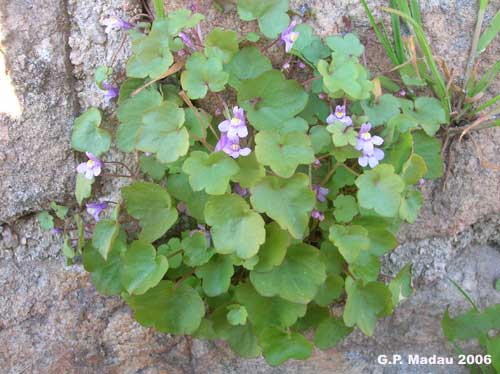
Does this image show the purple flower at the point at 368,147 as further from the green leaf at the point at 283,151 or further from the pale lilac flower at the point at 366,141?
the green leaf at the point at 283,151

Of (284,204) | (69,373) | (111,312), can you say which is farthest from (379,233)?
(69,373)

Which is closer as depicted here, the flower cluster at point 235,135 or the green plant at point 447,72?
the flower cluster at point 235,135

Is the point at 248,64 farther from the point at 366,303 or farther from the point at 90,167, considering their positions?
the point at 366,303

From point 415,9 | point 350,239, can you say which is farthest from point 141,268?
point 415,9

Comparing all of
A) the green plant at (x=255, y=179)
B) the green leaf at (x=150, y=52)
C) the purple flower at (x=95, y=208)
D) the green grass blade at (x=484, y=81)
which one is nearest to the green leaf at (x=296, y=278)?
A: the green plant at (x=255, y=179)

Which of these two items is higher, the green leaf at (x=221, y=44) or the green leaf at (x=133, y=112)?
the green leaf at (x=221, y=44)

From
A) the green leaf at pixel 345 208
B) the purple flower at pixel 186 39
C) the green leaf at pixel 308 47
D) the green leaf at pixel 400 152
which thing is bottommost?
the green leaf at pixel 345 208

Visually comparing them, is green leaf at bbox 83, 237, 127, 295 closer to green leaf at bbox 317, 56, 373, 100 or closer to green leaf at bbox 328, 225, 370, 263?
green leaf at bbox 328, 225, 370, 263

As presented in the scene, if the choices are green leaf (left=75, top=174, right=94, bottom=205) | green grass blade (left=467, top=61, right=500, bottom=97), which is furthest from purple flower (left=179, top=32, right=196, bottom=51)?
green grass blade (left=467, top=61, right=500, bottom=97)
